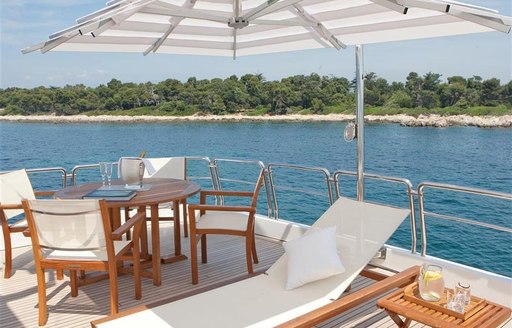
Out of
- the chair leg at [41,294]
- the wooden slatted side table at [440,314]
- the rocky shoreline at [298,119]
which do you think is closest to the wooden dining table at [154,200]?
the chair leg at [41,294]

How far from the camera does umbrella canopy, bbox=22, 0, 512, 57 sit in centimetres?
266

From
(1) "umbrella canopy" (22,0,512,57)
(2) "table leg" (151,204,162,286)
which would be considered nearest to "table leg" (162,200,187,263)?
(2) "table leg" (151,204,162,286)

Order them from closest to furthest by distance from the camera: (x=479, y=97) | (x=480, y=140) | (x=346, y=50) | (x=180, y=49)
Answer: (x=346, y=50), (x=180, y=49), (x=480, y=140), (x=479, y=97)

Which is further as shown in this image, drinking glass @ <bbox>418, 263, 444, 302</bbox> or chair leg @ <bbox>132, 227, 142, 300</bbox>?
chair leg @ <bbox>132, 227, 142, 300</bbox>

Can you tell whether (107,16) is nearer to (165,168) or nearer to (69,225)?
Result: (69,225)

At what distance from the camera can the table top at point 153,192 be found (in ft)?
10.8

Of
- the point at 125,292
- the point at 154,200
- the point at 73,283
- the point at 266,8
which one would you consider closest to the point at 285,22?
the point at 266,8

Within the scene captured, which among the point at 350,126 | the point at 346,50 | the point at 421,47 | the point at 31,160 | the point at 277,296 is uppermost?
the point at 421,47

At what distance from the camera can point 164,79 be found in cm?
4900

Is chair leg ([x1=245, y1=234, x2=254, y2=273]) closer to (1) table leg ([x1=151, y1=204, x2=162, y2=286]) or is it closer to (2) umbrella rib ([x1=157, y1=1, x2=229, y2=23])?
(1) table leg ([x1=151, y1=204, x2=162, y2=286])

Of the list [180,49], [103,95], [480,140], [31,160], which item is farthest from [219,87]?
[180,49]

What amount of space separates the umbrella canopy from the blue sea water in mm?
9873

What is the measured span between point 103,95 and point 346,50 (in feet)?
163

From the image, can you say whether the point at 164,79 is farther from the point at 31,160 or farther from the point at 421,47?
the point at 421,47
